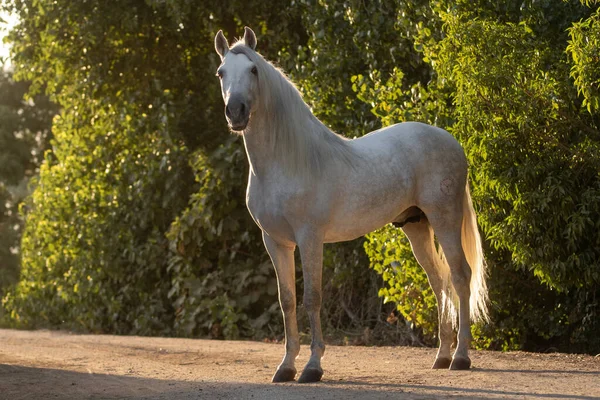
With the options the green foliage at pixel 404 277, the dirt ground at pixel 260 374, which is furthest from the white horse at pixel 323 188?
the green foliage at pixel 404 277

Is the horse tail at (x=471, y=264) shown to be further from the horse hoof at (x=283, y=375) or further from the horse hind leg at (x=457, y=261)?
the horse hoof at (x=283, y=375)

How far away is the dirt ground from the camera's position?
5441 mm

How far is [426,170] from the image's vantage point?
678 centimetres

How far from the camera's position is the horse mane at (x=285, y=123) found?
19.7 ft

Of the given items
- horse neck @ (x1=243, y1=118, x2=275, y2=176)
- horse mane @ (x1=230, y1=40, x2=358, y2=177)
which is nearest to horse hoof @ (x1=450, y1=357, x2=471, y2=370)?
horse mane @ (x1=230, y1=40, x2=358, y2=177)

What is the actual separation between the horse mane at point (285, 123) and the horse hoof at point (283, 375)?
4.19 feet

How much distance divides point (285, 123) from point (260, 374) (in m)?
1.94

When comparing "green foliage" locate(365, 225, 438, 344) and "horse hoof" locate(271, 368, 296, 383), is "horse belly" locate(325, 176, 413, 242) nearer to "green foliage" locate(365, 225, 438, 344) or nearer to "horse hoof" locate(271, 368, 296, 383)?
"horse hoof" locate(271, 368, 296, 383)

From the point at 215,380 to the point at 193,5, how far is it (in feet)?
24.0

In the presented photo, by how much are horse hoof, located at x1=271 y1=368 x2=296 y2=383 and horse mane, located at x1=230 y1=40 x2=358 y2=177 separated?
1278 mm

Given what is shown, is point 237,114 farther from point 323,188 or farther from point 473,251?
point 473,251

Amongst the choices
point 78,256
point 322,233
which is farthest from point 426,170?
point 78,256

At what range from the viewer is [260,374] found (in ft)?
22.5

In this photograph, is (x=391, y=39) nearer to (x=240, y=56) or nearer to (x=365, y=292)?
(x=365, y=292)
